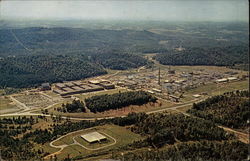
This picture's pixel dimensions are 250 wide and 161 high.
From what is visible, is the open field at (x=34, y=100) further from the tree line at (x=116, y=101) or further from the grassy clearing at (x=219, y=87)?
the grassy clearing at (x=219, y=87)

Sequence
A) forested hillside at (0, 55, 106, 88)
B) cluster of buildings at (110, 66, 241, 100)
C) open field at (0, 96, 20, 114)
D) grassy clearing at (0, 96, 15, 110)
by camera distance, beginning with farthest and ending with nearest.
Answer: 1. forested hillside at (0, 55, 106, 88)
2. cluster of buildings at (110, 66, 241, 100)
3. grassy clearing at (0, 96, 15, 110)
4. open field at (0, 96, 20, 114)

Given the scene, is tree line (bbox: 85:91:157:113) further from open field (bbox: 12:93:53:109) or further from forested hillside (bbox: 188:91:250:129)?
forested hillside (bbox: 188:91:250:129)

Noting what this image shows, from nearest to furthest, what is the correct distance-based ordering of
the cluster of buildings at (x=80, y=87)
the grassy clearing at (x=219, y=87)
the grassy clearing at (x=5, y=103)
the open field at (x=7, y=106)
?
1. the open field at (x=7, y=106)
2. the grassy clearing at (x=5, y=103)
3. the grassy clearing at (x=219, y=87)
4. the cluster of buildings at (x=80, y=87)

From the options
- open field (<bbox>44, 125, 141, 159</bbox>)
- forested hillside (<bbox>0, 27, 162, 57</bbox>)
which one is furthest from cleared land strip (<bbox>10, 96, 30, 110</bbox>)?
forested hillside (<bbox>0, 27, 162, 57</bbox>)

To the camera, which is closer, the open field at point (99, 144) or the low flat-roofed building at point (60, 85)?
the open field at point (99, 144)

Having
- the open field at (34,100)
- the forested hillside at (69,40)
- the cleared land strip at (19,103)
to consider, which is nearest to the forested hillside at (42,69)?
the open field at (34,100)

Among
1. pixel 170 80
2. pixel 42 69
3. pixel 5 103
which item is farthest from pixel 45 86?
pixel 170 80

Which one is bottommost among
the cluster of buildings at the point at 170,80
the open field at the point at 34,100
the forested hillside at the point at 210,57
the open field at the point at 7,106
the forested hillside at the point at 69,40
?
the open field at the point at 34,100
